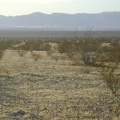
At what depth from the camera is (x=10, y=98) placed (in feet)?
41.6

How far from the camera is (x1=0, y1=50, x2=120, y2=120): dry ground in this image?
10.3m

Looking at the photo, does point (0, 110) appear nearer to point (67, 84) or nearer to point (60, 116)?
point (60, 116)

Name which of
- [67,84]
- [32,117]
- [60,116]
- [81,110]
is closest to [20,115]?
[32,117]

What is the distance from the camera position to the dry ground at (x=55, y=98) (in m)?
10.3

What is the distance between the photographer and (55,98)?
12.6 meters

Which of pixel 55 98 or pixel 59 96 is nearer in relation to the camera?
pixel 55 98

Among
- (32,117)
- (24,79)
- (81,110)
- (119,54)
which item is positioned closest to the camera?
(32,117)

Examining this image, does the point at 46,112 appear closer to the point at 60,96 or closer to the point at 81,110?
the point at 81,110

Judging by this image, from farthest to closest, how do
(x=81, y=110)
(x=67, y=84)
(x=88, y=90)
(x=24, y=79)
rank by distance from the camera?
(x=24, y=79) → (x=67, y=84) → (x=88, y=90) → (x=81, y=110)

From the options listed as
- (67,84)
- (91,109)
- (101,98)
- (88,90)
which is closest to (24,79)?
(67,84)

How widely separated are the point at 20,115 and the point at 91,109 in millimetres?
2170

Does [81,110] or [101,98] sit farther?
[101,98]

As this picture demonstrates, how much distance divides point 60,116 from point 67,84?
5.93 metres

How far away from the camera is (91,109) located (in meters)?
10.9
